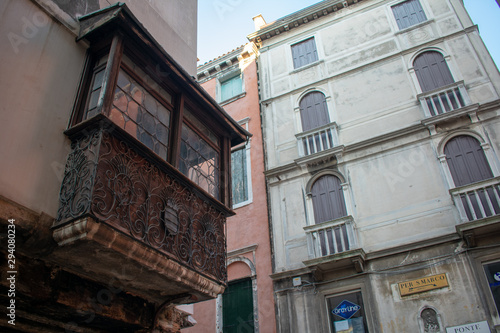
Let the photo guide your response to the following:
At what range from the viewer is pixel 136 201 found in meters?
4.86

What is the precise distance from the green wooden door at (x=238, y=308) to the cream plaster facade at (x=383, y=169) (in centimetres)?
127

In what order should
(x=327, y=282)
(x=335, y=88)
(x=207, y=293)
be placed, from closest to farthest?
(x=207, y=293) → (x=327, y=282) → (x=335, y=88)

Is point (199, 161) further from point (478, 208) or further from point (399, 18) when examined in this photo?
point (399, 18)

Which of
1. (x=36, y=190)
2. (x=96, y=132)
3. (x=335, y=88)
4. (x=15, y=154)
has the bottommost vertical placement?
(x=36, y=190)

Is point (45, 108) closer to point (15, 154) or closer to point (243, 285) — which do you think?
point (15, 154)

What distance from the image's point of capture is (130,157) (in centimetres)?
495

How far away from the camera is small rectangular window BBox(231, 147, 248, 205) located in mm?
15159

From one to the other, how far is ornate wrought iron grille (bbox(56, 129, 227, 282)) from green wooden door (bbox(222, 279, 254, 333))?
732 cm

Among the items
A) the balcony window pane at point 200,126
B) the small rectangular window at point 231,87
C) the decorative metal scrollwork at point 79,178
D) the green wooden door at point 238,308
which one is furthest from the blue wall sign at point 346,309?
the small rectangular window at point 231,87

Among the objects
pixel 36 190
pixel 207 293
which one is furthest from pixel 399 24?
pixel 36 190

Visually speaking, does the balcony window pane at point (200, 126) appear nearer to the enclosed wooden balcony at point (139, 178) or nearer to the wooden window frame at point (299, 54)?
the enclosed wooden balcony at point (139, 178)

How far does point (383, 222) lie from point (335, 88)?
18.1 ft

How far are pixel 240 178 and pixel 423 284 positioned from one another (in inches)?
295

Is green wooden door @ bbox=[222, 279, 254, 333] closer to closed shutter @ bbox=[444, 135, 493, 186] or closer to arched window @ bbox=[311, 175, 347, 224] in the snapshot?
arched window @ bbox=[311, 175, 347, 224]
